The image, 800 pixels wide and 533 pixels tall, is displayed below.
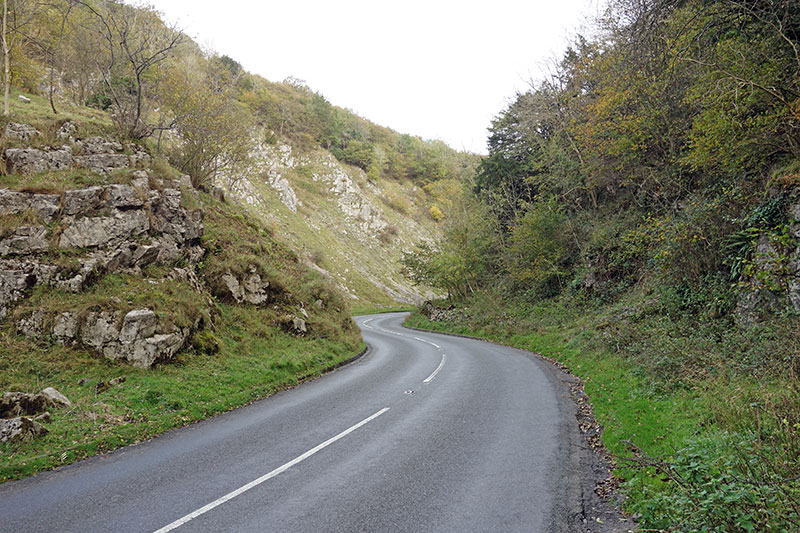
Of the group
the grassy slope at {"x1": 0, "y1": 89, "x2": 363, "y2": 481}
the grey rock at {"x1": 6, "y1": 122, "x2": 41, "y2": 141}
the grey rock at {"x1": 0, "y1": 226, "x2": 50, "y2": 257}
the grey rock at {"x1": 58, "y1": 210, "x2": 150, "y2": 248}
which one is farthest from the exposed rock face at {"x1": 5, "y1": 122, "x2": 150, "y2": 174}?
the grey rock at {"x1": 0, "y1": 226, "x2": 50, "y2": 257}

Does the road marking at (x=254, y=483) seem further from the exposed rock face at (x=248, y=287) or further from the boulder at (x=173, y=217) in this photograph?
the boulder at (x=173, y=217)

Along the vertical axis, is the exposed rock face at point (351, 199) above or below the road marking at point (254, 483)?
above

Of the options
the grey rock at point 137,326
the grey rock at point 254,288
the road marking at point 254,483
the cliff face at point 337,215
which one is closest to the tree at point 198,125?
the grey rock at point 254,288

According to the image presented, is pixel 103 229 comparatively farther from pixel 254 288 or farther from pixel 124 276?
pixel 254 288

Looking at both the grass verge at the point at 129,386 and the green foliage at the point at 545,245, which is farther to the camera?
the green foliage at the point at 545,245

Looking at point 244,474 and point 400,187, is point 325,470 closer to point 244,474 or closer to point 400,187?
point 244,474

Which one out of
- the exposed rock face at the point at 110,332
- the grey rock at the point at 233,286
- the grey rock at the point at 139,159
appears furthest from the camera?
the grey rock at the point at 139,159

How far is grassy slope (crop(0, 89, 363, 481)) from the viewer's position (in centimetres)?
775

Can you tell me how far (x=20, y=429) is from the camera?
23.0ft

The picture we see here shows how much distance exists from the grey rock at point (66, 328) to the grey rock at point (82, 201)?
12.2 feet

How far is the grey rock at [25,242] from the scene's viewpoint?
35.4 feet

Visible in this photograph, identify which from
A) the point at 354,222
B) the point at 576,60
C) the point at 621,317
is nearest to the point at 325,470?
the point at 621,317

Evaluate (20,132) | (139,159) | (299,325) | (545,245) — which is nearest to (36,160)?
(20,132)

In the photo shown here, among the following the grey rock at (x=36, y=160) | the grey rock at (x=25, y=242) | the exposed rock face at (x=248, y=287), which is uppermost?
the grey rock at (x=36, y=160)
